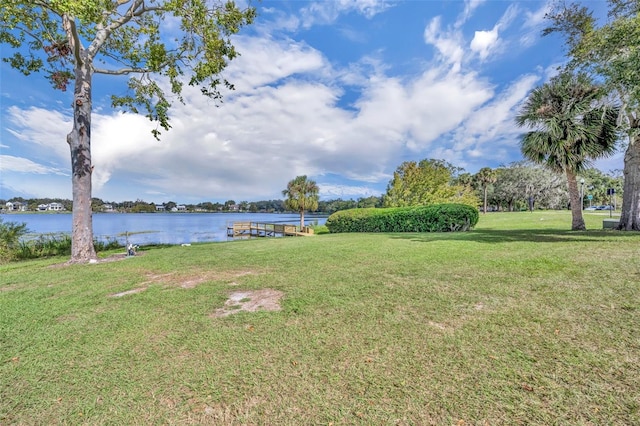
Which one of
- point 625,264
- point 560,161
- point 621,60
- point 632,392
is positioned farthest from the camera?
point 560,161

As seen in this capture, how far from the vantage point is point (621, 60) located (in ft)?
23.5

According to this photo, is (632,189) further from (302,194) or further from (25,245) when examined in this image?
(302,194)

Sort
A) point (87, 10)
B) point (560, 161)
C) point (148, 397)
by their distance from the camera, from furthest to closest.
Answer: point (560, 161)
point (87, 10)
point (148, 397)

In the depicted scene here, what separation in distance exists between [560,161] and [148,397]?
611 inches

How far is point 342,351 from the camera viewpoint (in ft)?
8.63

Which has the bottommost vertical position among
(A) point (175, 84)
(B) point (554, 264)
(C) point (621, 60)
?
(B) point (554, 264)

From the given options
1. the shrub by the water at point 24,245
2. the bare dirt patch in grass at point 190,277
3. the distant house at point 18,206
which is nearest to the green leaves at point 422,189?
the bare dirt patch in grass at point 190,277

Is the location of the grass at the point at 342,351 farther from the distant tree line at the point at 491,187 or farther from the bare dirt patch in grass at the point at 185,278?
the distant tree line at the point at 491,187

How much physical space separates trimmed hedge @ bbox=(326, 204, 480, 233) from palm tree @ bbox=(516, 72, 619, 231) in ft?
12.5

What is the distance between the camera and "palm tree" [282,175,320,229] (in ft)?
132

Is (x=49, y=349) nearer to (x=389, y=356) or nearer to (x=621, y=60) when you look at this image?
(x=389, y=356)

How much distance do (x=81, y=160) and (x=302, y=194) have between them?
32433 mm

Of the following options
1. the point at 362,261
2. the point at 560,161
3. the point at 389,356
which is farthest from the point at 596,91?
the point at 389,356

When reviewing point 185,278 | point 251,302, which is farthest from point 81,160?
point 251,302
